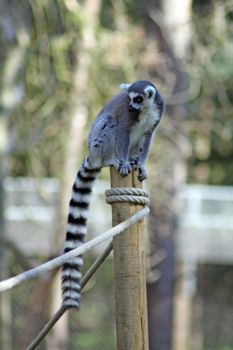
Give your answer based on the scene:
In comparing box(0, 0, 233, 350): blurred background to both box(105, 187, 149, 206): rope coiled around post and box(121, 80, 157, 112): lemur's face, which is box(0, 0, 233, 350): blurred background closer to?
box(121, 80, 157, 112): lemur's face

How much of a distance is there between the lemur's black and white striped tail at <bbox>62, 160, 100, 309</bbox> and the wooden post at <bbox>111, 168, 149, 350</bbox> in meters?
0.22

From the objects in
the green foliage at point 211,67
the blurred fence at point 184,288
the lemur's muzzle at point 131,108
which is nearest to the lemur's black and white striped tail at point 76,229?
the lemur's muzzle at point 131,108

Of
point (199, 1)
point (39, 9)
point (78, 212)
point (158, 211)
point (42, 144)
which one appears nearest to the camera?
point (78, 212)

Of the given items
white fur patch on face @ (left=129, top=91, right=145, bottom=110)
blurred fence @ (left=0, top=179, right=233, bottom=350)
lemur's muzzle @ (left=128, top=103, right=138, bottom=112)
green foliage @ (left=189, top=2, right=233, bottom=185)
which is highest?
green foliage @ (left=189, top=2, right=233, bottom=185)

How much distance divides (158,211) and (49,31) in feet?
9.78

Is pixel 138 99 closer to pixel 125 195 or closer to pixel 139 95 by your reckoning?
pixel 139 95

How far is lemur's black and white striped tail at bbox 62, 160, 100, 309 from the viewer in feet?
11.9

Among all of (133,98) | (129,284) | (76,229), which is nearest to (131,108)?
(133,98)

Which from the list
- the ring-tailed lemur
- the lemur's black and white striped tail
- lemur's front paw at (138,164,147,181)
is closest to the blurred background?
the ring-tailed lemur

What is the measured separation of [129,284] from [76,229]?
1.69 feet

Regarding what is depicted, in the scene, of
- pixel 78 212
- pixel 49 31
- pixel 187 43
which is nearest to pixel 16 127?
pixel 49 31

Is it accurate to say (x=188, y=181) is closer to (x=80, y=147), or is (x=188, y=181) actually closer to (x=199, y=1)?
(x=199, y=1)

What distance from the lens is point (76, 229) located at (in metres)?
3.92

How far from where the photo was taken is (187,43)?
1091cm
